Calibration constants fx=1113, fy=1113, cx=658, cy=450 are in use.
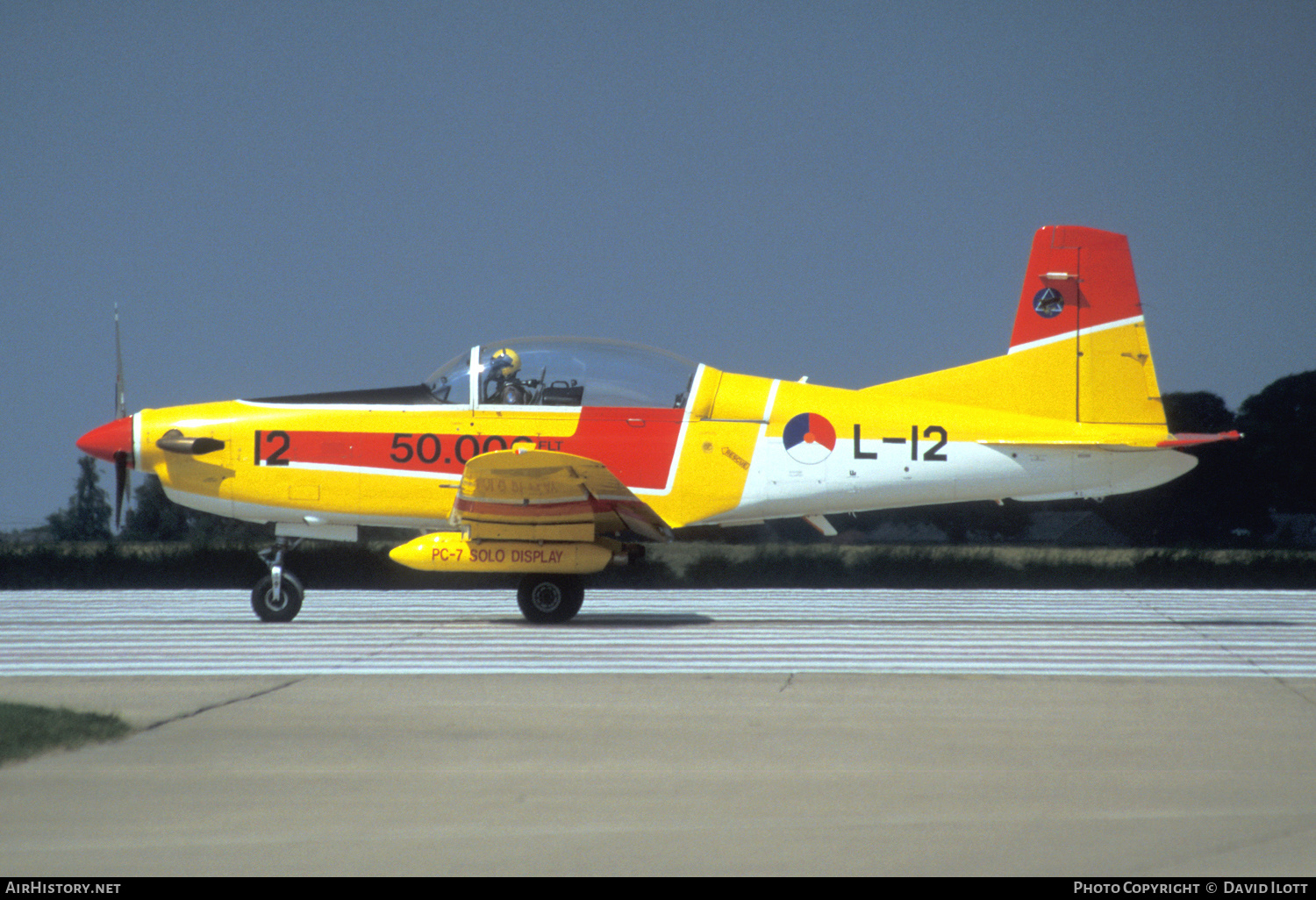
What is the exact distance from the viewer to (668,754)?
200 inches

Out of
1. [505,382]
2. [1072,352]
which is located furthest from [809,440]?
[505,382]

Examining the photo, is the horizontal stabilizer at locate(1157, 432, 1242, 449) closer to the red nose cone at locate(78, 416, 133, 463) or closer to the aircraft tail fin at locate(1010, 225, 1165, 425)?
the aircraft tail fin at locate(1010, 225, 1165, 425)

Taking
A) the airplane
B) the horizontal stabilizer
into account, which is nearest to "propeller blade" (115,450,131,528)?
the airplane

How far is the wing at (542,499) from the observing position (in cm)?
902

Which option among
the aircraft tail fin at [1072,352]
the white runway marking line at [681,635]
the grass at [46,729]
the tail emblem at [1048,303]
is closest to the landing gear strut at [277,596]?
the white runway marking line at [681,635]

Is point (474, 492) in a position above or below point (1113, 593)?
above

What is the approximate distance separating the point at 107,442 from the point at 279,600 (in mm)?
2168

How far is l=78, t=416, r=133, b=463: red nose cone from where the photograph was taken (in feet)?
33.9

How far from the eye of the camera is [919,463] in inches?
414

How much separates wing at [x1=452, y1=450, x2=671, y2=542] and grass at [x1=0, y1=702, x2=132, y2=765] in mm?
3787

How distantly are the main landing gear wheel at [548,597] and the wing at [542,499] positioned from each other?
1.90 feet
